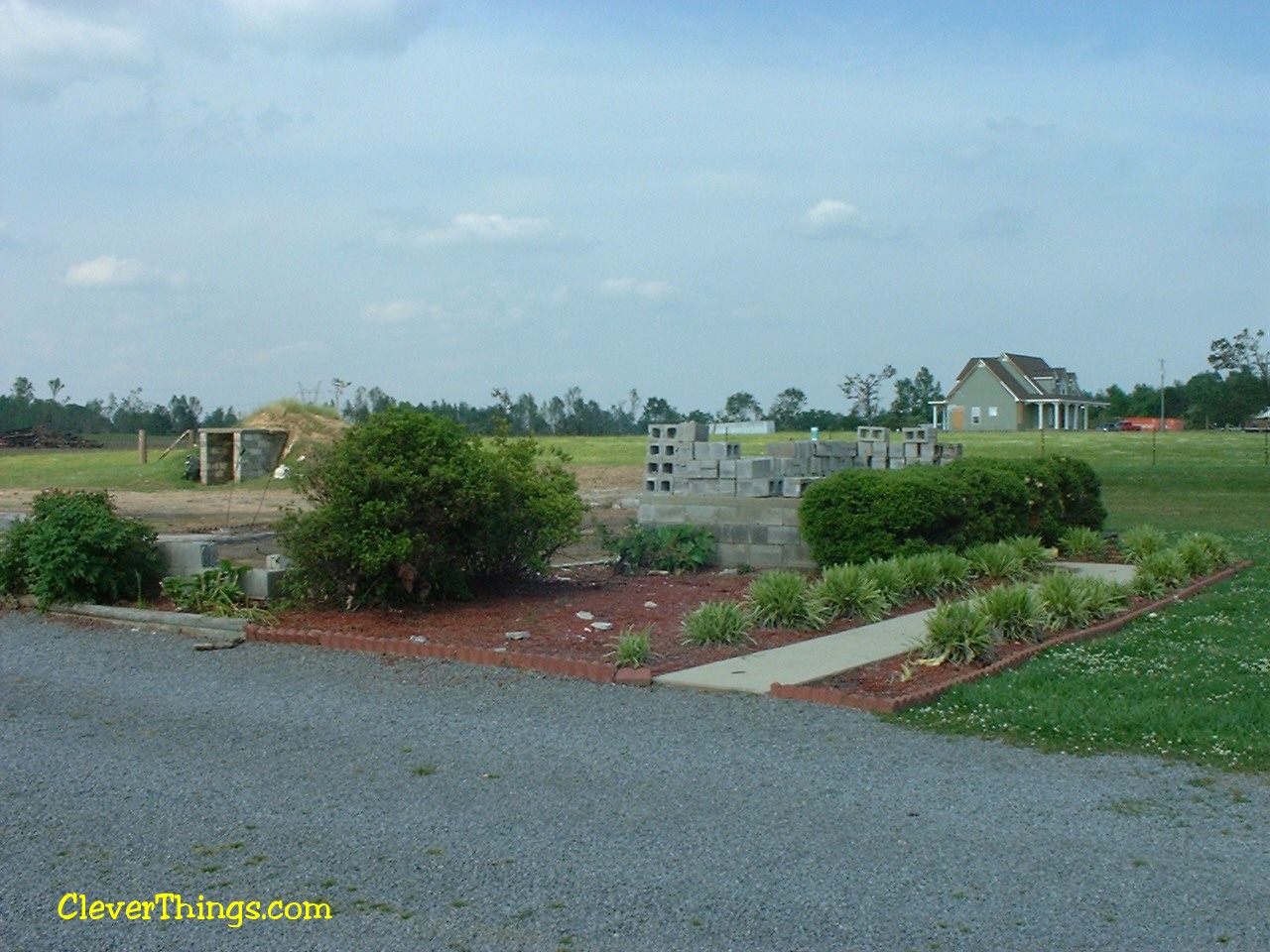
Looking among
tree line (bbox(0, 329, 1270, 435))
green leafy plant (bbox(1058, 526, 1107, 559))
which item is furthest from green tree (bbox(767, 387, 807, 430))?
green leafy plant (bbox(1058, 526, 1107, 559))

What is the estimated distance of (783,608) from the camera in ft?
36.5

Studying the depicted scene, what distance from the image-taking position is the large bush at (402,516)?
11.2 metres

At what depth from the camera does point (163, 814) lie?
6129 mm

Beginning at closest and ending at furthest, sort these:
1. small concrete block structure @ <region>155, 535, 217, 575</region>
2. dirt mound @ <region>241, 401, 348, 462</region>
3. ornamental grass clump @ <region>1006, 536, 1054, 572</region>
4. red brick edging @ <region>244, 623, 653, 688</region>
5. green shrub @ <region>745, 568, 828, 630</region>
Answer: red brick edging @ <region>244, 623, 653, 688</region> < green shrub @ <region>745, 568, 828, 630</region> < small concrete block structure @ <region>155, 535, 217, 575</region> < ornamental grass clump @ <region>1006, 536, 1054, 572</region> < dirt mound @ <region>241, 401, 348, 462</region>

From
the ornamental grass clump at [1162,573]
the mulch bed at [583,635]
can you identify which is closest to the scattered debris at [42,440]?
the mulch bed at [583,635]

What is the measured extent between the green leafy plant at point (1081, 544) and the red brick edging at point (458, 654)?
9394mm

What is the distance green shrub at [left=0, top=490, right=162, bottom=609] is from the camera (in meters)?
12.2

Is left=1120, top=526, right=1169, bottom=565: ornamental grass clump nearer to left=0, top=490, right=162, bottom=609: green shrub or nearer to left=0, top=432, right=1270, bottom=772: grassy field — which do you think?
left=0, top=432, right=1270, bottom=772: grassy field

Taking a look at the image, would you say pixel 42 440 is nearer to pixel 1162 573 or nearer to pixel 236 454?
pixel 236 454

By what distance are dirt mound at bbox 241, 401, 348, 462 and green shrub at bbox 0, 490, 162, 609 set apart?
2360cm

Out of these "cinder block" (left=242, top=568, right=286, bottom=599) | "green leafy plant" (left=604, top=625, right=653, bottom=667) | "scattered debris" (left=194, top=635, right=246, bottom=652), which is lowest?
"scattered debris" (left=194, top=635, right=246, bottom=652)

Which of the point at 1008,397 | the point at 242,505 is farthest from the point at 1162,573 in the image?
the point at 1008,397

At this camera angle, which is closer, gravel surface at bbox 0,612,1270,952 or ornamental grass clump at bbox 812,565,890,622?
gravel surface at bbox 0,612,1270,952

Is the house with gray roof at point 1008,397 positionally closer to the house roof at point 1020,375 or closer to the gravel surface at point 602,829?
the house roof at point 1020,375
